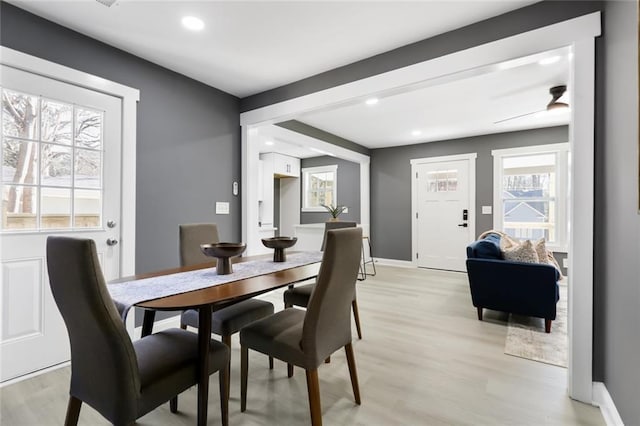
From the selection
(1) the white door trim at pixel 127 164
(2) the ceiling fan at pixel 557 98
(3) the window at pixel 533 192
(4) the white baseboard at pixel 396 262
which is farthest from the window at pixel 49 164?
(3) the window at pixel 533 192

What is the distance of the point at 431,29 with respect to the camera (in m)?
2.25

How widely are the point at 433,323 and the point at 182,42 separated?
340 centimetres

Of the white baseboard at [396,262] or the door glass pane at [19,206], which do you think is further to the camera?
the white baseboard at [396,262]

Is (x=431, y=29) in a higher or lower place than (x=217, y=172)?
higher

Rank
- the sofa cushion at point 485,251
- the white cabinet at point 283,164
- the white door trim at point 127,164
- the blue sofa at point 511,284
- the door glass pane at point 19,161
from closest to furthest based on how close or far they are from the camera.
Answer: the door glass pane at point 19,161
the white door trim at point 127,164
the blue sofa at point 511,284
the sofa cushion at point 485,251
the white cabinet at point 283,164

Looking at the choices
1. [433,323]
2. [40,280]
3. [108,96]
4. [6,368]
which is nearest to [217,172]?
[108,96]

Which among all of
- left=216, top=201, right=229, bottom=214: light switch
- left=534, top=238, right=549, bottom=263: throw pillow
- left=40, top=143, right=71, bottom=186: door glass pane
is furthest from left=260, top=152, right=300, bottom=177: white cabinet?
left=534, top=238, right=549, bottom=263: throw pillow

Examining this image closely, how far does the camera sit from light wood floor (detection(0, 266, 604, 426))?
1.62 m

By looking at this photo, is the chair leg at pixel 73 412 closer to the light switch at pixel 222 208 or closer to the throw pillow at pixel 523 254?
the light switch at pixel 222 208

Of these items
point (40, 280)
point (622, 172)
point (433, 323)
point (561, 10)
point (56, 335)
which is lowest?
point (433, 323)

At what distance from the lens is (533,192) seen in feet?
16.3

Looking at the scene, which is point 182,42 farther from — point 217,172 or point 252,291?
point 252,291

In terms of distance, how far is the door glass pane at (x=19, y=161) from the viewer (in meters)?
1.97

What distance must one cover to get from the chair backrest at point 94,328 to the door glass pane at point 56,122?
159 cm
